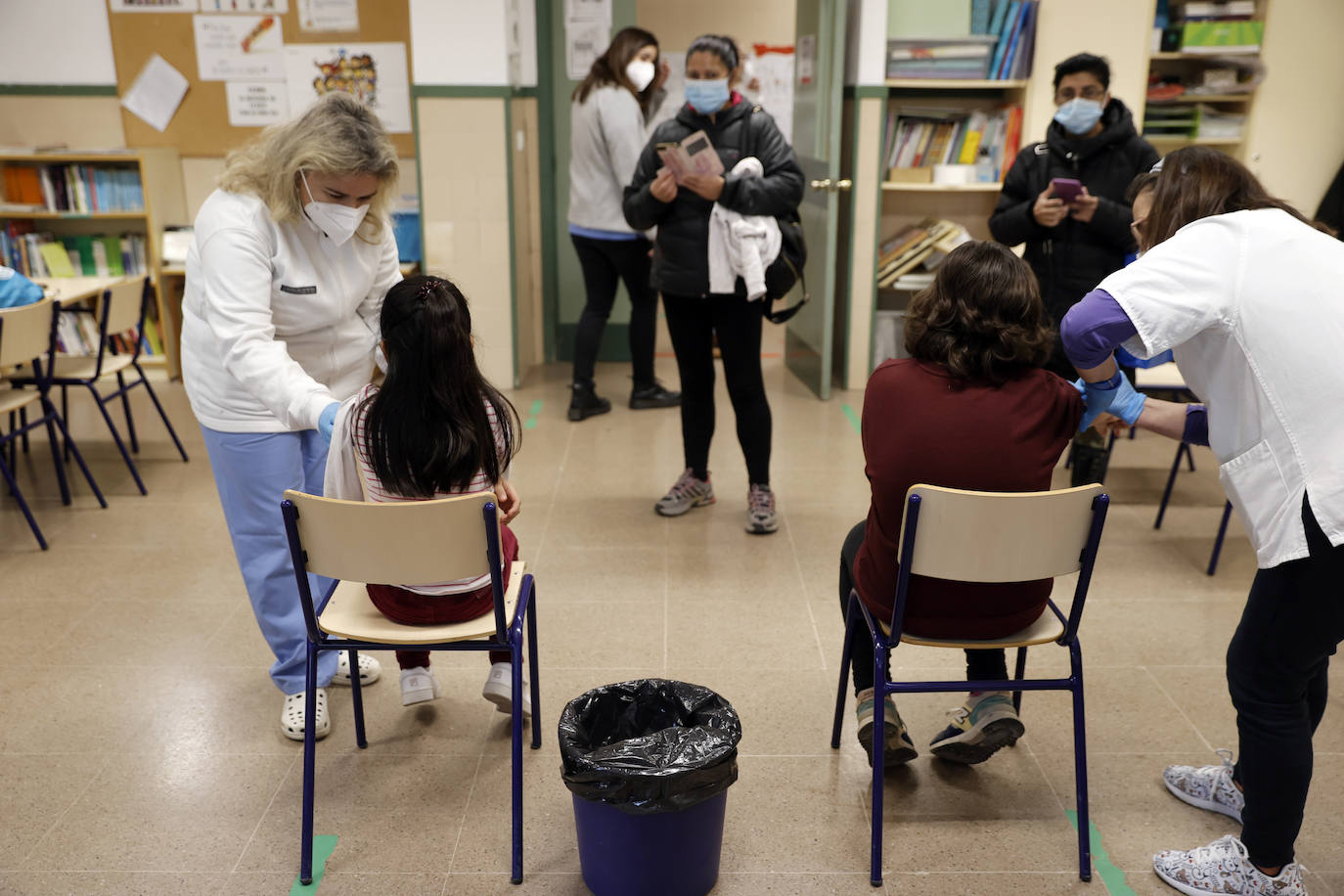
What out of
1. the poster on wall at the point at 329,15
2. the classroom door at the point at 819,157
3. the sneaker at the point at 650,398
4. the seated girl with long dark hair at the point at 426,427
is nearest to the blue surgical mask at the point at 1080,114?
the classroom door at the point at 819,157

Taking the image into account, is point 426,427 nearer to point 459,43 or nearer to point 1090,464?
point 1090,464

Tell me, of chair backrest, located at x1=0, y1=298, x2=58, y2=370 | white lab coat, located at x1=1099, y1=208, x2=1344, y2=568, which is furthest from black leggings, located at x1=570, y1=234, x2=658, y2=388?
white lab coat, located at x1=1099, y1=208, x2=1344, y2=568

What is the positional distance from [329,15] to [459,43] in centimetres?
86

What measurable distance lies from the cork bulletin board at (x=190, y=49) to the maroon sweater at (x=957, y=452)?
3.92 metres

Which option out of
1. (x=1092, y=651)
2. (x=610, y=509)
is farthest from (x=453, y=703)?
(x=1092, y=651)

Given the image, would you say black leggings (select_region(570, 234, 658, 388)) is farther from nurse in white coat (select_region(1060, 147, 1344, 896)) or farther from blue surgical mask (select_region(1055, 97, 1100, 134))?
nurse in white coat (select_region(1060, 147, 1344, 896))

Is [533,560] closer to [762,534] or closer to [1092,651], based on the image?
[762,534]

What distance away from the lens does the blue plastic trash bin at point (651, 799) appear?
5.69 ft

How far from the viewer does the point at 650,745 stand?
1.82 m

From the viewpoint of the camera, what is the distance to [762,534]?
11.4 feet

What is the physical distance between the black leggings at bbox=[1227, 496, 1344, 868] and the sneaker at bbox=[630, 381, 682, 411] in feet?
10.9

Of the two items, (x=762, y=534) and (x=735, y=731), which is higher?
(x=735, y=731)

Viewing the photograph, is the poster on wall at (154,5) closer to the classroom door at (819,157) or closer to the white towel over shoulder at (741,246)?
the classroom door at (819,157)

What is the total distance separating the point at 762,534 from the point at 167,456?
96.5 inches
